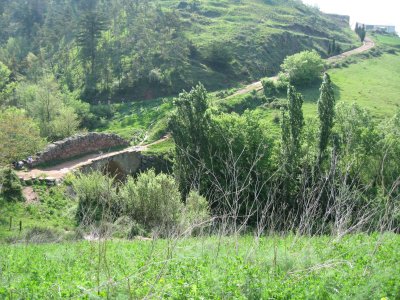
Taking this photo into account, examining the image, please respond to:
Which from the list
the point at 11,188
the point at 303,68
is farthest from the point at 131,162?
the point at 303,68

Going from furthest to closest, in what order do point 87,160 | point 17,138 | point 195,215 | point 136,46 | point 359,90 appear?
point 136,46
point 359,90
point 87,160
point 17,138
point 195,215

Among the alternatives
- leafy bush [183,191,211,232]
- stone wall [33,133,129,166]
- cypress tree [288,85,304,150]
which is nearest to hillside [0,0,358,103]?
stone wall [33,133,129,166]

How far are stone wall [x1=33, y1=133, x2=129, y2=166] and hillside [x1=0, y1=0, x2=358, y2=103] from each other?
77.2 feet

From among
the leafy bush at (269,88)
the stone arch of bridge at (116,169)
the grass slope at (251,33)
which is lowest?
the stone arch of bridge at (116,169)

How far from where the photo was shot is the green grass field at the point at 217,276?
7.12 meters

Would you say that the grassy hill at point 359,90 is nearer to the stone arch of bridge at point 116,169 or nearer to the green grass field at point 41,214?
the stone arch of bridge at point 116,169

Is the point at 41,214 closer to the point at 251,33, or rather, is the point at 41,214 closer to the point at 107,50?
the point at 107,50

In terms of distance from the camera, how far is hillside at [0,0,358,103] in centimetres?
6234

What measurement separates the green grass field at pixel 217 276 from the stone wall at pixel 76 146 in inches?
852

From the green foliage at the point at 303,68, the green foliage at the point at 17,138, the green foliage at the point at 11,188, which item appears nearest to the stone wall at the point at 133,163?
the green foliage at the point at 17,138

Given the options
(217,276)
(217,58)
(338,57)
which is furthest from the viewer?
(338,57)

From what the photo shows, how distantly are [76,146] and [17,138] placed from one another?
15.4 ft

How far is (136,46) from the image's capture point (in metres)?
67.2

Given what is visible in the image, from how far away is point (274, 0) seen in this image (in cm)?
11988
